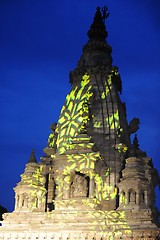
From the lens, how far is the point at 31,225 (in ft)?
116

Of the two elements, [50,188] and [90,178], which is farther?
[50,188]

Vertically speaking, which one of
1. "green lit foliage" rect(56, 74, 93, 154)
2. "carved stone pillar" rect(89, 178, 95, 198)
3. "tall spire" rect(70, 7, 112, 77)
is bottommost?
"carved stone pillar" rect(89, 178, 95, 198)

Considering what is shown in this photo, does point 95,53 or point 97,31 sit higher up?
point 97,31

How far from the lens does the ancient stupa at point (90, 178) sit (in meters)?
33.6

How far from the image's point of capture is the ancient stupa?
3356cm

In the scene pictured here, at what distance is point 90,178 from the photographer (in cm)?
3669

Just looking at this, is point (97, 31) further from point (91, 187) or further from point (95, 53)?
point (91, 187)

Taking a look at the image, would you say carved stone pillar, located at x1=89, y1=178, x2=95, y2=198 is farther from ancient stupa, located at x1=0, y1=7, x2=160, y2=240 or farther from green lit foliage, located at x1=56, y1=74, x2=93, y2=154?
green lit foliage, located at x1=56, y1=74, x2=93, y2=154

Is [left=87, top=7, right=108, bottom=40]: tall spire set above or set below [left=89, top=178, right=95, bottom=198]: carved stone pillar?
above

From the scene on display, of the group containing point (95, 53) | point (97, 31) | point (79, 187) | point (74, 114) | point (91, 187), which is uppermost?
point (97, 31)

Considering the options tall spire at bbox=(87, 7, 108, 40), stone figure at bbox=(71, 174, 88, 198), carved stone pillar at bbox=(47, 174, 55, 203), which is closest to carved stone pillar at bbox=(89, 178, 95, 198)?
stone figure at bbox=(71, 174, 88, 198)

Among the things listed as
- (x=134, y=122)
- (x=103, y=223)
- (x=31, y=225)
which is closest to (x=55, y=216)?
(x=31, y=225)

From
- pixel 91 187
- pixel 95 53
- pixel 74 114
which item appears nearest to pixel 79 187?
pixel 91 187

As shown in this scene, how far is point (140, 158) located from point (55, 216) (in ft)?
31.5
